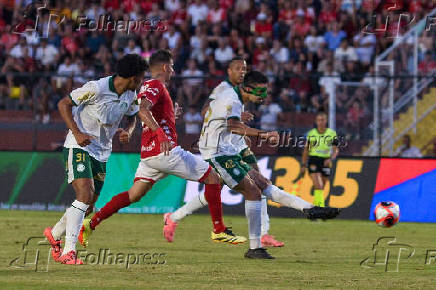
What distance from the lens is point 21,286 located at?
396 inches

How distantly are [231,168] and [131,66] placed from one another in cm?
221

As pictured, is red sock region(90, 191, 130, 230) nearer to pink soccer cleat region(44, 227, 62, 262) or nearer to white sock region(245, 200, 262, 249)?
pink soccer cleat region(44, 227, 62, 262)

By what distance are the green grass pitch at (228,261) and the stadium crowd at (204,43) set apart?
15.8ft

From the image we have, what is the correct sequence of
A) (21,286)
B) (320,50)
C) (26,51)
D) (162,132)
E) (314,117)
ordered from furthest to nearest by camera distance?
(26,51), (320,50), (314,117), (162,132), (21,286)

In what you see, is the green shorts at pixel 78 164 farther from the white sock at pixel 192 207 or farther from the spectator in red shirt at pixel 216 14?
the spectator in red shirt at pixel 216 14

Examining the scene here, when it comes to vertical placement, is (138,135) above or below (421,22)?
below

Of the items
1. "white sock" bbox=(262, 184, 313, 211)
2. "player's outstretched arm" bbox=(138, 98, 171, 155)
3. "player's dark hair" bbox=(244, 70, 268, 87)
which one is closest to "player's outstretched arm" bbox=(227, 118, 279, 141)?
"player's dark hair" bbox=(244, 70, 268, 87)

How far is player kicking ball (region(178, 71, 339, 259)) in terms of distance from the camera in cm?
1303

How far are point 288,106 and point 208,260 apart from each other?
10.7m

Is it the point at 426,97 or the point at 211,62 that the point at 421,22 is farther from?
the point at 211,62

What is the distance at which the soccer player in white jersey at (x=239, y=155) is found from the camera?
1303cm

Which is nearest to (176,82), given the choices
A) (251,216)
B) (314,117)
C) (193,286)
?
(314,117)

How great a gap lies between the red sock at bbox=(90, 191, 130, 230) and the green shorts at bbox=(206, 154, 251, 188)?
4.04 feet

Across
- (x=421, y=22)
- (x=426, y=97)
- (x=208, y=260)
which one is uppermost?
(x=421, y=22)
